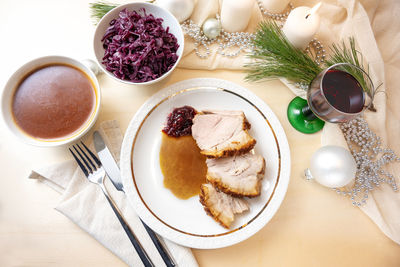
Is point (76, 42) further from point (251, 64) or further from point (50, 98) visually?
point (251, 64)

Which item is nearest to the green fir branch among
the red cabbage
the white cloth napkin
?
the red cabbage

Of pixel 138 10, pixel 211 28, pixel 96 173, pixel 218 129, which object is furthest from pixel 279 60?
pixel 96 173

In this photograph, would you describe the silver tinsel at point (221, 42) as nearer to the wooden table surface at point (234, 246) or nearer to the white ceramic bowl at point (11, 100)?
the wooden table surface at point (234, 246)

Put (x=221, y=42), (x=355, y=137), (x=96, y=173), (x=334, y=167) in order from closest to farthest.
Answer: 1. (x=334, y=167)
2. (x=96, y=173)
3. (x=355, y=137)
4. (x=221, y=42)

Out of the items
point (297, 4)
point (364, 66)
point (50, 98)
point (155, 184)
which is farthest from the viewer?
point (297, 4)

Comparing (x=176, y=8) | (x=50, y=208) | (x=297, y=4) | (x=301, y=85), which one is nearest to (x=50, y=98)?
(x=50, y=208)

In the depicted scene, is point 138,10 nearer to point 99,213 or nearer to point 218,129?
point 218,129

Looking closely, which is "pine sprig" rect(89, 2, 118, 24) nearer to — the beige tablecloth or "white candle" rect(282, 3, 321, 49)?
the beige tablecloth
